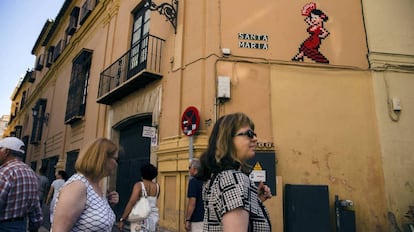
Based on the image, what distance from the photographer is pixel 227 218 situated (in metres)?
1.45

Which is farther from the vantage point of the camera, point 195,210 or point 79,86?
point 79,86

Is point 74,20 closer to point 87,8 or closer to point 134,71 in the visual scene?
point 87,8

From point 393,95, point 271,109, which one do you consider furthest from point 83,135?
point 393,95

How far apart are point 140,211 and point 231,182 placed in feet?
9.29

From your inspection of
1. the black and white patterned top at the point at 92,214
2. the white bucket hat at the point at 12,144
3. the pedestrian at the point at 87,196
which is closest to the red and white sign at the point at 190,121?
the white bucket hat at the point at 12,144

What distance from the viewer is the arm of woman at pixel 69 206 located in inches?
74.4

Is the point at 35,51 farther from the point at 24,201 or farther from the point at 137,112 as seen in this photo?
the point at 24,201

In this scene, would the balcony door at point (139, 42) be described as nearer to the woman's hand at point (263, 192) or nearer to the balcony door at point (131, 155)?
the balcony door at point (131, 155)

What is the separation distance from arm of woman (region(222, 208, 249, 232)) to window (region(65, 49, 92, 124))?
41.6ft

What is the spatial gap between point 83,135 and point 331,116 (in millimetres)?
9583

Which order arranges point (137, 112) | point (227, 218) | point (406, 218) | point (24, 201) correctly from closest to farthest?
point (227, 218) < point (24, 201) < point (406, 218) < point (137, 112)

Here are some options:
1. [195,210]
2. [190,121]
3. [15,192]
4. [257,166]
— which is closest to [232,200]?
[15,192]

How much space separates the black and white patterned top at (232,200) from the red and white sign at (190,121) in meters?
4.49

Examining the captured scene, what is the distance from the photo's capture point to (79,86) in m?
13.9
